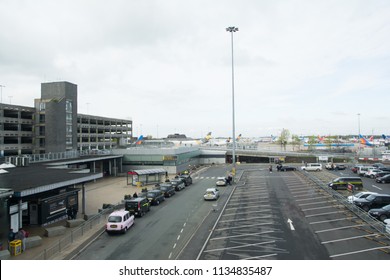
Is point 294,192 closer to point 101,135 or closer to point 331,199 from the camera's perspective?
point 331,199

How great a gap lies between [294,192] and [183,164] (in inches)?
1386

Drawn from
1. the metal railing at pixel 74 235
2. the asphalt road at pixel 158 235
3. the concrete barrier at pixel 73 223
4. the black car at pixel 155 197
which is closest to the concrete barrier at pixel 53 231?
the metal railing at pixel 74 235

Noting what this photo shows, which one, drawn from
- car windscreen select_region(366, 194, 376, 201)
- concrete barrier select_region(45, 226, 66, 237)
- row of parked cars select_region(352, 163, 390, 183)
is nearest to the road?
car windscreen select_region(366, 194, 376, 201)

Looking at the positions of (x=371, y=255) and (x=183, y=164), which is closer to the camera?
(x=371, y=255)

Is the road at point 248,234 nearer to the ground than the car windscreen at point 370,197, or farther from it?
nearer to the ground

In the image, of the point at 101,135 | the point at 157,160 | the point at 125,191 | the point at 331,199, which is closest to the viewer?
the point at 331,199

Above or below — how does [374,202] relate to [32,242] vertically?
above

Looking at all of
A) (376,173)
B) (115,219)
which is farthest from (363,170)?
(115,219)

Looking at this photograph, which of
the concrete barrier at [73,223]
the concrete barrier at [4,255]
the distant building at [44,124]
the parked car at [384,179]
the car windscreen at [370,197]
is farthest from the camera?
the distant building at [44,124]

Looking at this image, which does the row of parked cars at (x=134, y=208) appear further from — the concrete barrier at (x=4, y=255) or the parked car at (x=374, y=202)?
the parked car at (x=374, y=202)

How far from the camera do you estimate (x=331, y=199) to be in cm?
3167

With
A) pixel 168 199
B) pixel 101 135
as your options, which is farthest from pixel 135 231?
pixel 101 135

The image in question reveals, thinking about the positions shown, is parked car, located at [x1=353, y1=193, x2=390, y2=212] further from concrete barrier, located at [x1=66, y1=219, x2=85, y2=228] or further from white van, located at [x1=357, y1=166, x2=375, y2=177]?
white van, located at [x1=357, y1=166, x2=375, y2=177]

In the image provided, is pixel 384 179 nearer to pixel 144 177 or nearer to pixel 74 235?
pixel 144 177
